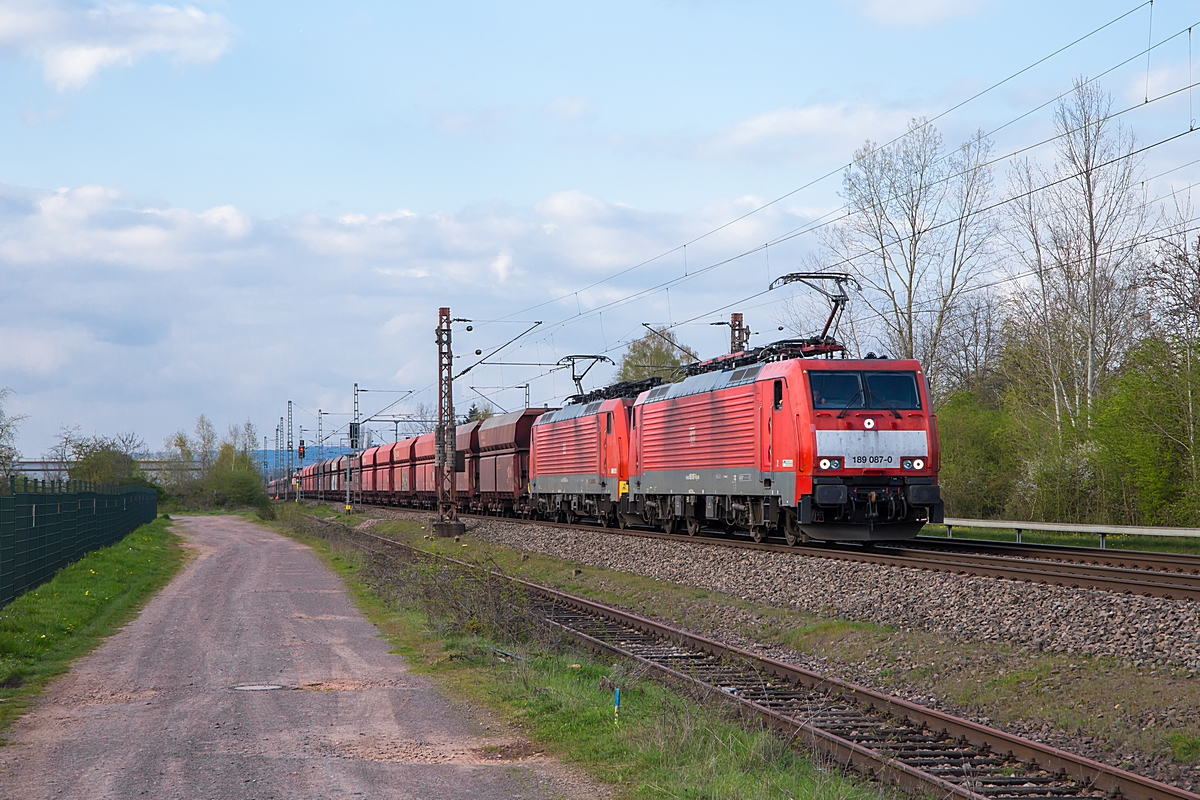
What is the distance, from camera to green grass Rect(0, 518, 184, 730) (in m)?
11.1

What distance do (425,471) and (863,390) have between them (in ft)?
123

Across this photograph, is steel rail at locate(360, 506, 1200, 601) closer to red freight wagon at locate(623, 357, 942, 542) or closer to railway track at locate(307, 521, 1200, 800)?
red freight wagon at locate(623, 357, 942, 542)

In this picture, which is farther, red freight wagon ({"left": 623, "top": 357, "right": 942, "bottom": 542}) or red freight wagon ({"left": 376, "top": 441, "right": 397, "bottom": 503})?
red freight wagon ({"left": 376, "top": 441, "right": 397, "bottom": 503})

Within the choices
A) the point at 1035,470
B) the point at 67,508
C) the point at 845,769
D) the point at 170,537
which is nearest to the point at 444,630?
the point at 845,769

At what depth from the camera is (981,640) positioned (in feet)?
38.1

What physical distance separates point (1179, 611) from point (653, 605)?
7.89m

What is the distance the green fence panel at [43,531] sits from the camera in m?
15.2

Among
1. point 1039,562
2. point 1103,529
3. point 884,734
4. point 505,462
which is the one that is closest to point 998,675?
point 884,734

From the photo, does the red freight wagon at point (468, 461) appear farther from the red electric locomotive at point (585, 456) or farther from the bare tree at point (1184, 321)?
the bare tree at point (1184, 321)

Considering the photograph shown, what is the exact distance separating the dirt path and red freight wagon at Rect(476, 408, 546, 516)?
24.6 metres

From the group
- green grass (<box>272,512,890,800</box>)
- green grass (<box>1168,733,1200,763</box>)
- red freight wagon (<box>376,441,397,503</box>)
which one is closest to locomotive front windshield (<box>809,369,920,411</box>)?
green grass (<box>272,512,890,800</box>)

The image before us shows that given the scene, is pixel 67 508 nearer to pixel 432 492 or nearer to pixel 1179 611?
pixel 1179 611

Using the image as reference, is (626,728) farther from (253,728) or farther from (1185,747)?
(1185,747)

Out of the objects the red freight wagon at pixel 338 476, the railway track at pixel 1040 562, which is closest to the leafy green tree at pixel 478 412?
the red freight wagon at pixel 338 476
